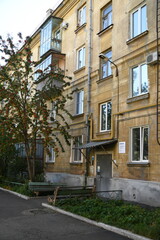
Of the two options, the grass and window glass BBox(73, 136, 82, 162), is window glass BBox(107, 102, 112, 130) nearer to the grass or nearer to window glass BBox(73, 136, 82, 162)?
window glass BBox(73, 136, 82, 162)

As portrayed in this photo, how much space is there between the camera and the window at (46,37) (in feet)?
65.3

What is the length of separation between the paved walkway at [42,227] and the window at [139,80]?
616 centimetres

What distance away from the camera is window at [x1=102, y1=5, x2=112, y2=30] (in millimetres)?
15021

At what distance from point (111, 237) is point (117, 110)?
7260 millimetres

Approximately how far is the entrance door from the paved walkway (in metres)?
3.99

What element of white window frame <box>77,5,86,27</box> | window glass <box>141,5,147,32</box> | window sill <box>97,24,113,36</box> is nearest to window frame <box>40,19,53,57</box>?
white window frame <box>77,5,86,27</box>

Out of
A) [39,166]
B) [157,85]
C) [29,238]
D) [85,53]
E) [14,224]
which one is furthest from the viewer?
[39,166]

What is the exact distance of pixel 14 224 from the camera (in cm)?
781

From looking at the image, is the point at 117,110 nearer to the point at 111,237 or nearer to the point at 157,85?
the point at 157,85

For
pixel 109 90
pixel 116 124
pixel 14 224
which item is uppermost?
pixel 109 90

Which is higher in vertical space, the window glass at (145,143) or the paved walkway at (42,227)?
the window glass at (145,143)

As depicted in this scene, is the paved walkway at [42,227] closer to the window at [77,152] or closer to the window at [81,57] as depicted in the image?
the window at [77,152]

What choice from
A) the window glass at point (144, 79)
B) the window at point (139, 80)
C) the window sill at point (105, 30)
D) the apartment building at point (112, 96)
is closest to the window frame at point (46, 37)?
the apartment building at point (112, 96)

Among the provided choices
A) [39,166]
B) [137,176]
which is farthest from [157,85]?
[39,166]
